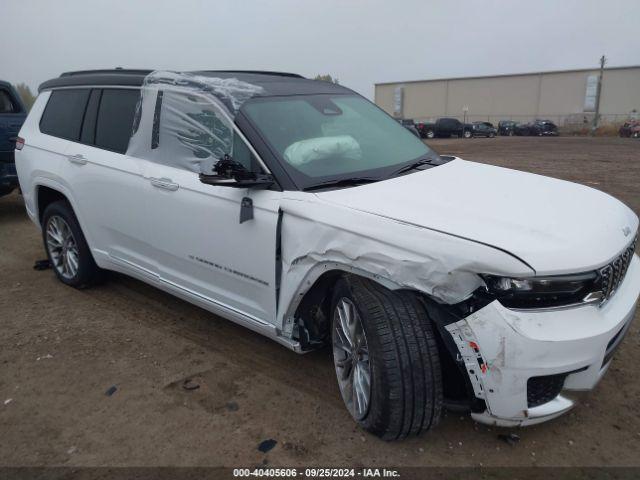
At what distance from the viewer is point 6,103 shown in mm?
8297

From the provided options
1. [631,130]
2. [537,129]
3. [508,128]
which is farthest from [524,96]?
[631,130]

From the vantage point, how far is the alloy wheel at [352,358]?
278 centimetres

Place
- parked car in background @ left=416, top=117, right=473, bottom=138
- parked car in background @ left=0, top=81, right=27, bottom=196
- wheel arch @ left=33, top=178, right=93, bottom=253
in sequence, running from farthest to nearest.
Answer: parked car in background @ left=416, top=117, right=473, bottom=138
parked car in background @ left=0, top=81, right=27, bottom=196
wheel arch @ left=33, top=178, right=93, bottom=253

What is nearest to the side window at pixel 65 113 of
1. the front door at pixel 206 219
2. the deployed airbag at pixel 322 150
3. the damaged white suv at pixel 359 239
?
the damaged white suv at pixel 359 239

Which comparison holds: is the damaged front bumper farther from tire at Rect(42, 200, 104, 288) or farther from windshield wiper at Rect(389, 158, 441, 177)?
tire at Rect(42, 200, 104, 288)

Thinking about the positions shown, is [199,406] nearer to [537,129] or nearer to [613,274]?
[613,274]

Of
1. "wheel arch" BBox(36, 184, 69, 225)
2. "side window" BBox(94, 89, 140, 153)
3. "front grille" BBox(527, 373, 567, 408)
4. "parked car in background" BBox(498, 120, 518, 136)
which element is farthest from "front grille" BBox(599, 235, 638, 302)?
"parked car in background" BBox(498, 120, 518, 136)

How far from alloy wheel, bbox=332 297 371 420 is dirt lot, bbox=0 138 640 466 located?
0.55 feet

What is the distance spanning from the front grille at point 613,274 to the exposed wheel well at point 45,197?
4.32m

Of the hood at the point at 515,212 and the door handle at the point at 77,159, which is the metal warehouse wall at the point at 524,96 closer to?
the hood at the point at 515,212

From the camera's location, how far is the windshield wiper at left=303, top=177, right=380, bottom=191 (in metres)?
3.02

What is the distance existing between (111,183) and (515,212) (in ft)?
9.51

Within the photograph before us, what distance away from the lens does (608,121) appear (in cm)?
5522

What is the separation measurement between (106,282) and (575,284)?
13.6ft
